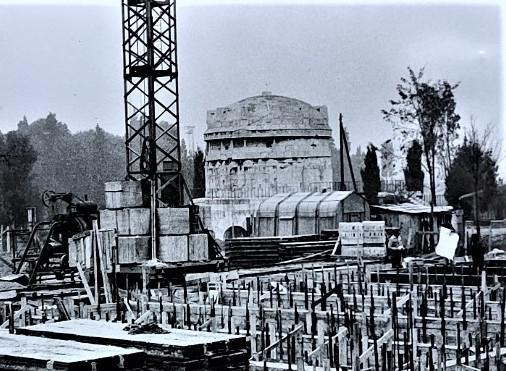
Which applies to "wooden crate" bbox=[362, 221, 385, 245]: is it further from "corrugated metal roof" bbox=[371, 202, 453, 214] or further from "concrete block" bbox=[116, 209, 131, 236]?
"concrete block" bbox=[116, 209, 131, 236]

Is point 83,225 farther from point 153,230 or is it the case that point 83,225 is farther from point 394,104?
point 394,104

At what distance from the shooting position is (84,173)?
65.0 m

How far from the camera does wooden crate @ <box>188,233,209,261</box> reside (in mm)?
21125

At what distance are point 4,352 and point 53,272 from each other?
15925 millimetres

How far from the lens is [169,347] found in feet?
22.9

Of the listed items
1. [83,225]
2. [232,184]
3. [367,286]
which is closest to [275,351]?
[367,286]

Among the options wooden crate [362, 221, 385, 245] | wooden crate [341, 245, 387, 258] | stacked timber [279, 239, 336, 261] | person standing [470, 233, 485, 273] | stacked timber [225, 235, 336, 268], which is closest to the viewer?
person standing [470, 233, 485, 273]

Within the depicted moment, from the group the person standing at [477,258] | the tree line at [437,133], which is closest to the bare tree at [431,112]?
the tree line at [437,133]

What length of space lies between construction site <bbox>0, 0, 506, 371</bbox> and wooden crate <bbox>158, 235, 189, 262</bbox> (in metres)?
0.03

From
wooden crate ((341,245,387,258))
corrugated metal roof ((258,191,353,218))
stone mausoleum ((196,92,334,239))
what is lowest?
wooden crate ((341,245,387,258))

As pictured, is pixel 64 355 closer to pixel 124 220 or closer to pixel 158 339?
pixel 158 339

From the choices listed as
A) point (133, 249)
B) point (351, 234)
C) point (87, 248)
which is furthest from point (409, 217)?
→ point (87, 248)

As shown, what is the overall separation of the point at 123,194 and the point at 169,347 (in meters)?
14.3

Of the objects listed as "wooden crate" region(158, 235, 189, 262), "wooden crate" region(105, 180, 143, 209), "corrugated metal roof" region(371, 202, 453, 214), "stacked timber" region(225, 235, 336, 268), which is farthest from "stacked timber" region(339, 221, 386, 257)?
"wooden crate" region(105, 180, 143, 209)
